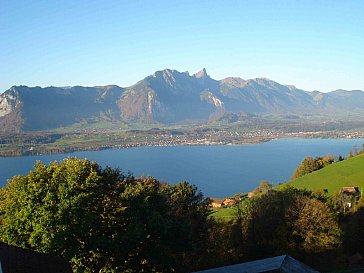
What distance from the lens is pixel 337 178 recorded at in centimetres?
5394

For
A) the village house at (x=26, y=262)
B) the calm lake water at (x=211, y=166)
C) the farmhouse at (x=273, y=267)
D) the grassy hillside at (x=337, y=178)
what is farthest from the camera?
the calm lake water at (x=211, y=166)

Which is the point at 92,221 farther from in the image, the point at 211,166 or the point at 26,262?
the point at 211,166

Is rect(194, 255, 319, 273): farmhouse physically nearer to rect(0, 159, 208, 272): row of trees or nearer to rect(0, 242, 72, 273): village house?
rect(0, 159, 208, 272): row of trees

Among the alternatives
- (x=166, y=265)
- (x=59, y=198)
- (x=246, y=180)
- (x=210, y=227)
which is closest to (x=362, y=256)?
(x=210, y=227)

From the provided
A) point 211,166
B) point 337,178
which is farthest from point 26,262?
point 211,166

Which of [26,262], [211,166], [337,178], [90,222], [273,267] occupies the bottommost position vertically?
[211,166]

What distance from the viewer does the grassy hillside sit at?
5062 centimetres

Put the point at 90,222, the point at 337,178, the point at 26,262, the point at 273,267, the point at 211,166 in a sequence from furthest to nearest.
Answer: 1. the point at 211,166
2. the point at 337,178
3. the point at 90,222
4. the point at 273,267
5. the point at 26,262

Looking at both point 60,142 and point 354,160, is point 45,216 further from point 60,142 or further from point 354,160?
point 60,142

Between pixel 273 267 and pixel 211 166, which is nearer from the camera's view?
pixel 273 267

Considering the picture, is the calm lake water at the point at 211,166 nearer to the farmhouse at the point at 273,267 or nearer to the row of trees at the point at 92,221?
the row of trees at the point at 92,221

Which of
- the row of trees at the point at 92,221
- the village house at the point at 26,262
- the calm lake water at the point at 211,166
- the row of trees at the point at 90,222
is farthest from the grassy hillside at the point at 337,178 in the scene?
the village house at the point at 26,262

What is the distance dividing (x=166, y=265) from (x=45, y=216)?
4929 millimetres

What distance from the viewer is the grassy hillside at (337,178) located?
5062 centimetres
